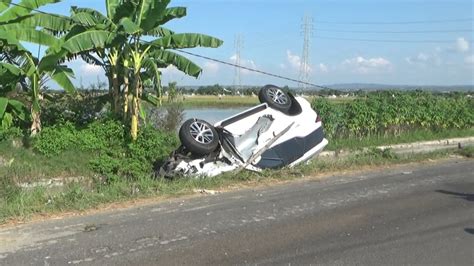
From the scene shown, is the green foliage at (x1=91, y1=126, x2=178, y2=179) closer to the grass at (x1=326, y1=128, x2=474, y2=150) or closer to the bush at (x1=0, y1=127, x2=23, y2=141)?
the bush at (x1=0, y1=127, x2=23, y2=141)

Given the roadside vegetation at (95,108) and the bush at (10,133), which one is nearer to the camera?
the roadside vegetation at (95,108)

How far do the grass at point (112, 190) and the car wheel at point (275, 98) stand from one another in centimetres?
147

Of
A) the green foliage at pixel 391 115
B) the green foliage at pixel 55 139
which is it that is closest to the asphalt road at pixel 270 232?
the green foliage at pixel 55 139

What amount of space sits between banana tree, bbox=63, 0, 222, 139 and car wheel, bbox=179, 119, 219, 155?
1537mm

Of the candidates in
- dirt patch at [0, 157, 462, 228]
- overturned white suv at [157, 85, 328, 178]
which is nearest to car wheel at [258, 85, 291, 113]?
overturned white suv at [157, 85, 328, 178]

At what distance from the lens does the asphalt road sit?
5.88 m

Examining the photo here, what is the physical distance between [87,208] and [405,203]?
5093 mm

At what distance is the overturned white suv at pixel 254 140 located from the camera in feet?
36.6

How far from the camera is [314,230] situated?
279 inches

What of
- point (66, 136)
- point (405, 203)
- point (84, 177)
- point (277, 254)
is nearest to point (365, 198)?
point (405, 203)

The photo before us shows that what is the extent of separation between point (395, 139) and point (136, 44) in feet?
33.2

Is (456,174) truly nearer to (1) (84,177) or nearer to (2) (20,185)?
(1) (84,177)

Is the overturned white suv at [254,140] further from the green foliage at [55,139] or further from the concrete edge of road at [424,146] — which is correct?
the concrete edge of road at [424,146]

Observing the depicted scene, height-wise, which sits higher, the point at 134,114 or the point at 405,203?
the point at 134,114
